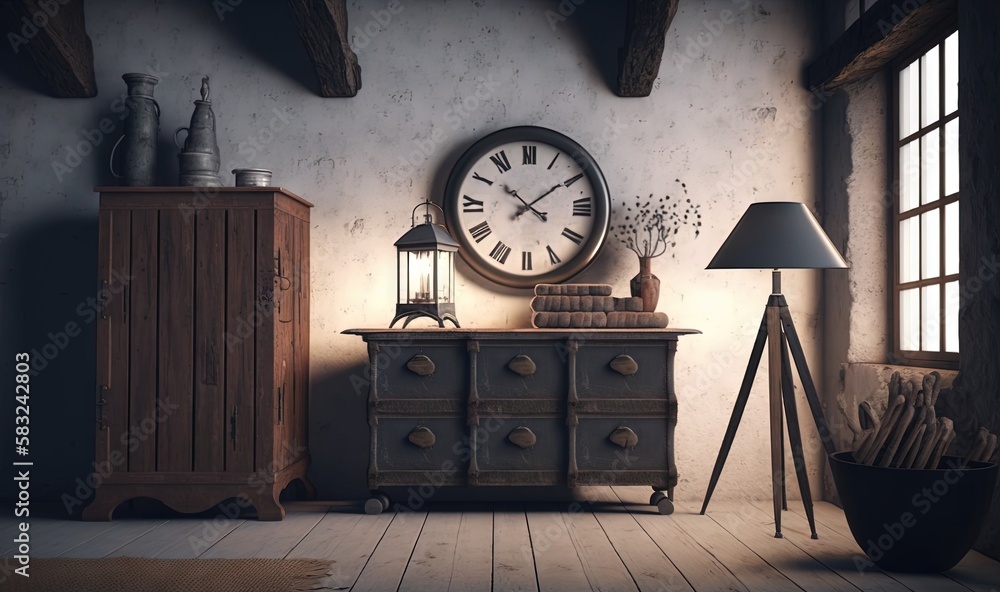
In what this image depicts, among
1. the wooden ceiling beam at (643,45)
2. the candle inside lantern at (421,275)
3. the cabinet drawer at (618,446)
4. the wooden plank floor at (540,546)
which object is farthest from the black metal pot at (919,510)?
the wooden ceiling beam at (643,45)

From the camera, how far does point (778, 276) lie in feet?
11.7

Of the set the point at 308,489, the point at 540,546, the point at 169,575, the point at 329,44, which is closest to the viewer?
the point at 169,575

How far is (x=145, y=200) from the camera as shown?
3773mm

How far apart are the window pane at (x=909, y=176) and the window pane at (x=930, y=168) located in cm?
5

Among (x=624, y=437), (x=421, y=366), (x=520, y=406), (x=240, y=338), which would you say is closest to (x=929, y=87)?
(x=624, y=437)

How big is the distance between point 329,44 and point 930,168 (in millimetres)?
2766

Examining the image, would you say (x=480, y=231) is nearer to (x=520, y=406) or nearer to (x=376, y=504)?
(x=520, y=406)

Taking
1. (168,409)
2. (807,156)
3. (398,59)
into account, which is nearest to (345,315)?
(168,409)

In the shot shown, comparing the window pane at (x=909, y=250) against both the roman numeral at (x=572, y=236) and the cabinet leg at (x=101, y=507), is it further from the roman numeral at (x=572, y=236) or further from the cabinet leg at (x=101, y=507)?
the cabinet leg at (x=101, y=507)

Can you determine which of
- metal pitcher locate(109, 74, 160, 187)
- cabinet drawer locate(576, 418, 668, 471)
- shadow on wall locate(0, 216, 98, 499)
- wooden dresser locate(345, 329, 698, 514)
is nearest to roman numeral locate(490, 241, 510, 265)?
wooden dresser locate(345, 329, 698, 514)

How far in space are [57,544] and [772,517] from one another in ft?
9.94

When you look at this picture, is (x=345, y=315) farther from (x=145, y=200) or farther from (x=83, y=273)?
(x=83, y=273)

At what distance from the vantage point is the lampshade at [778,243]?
131 inches

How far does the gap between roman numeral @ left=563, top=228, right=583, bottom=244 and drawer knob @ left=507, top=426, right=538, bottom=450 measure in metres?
1.05
